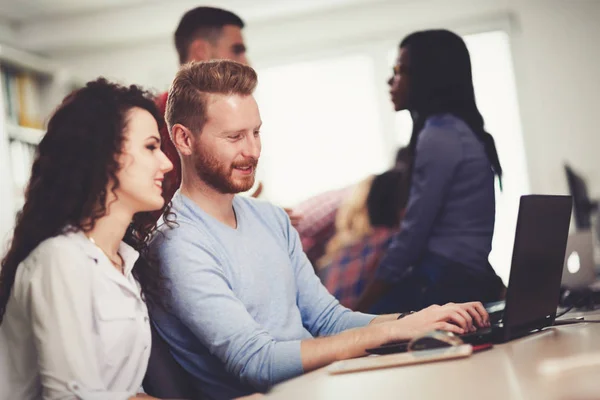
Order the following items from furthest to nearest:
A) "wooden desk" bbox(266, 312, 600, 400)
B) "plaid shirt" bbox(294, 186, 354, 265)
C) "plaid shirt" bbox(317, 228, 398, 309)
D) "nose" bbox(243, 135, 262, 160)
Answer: "plaid shirt" bbox(294, 186, 354, 265) → "plaid shirt" bbox(317, 228, 398, 309) → "nose" bbox(243, 135, 262, 160) → "wooden desk" bbox(266, 312, 600, 400)

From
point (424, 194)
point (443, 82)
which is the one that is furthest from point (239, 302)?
point (443, 82)

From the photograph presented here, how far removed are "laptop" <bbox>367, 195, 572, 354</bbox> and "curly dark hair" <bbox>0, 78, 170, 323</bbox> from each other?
1.92 feet

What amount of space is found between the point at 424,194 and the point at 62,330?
1.51 meters

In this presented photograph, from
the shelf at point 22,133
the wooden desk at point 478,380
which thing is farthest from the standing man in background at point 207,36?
the shelf at point 22,133

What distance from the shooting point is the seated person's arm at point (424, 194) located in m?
2.42

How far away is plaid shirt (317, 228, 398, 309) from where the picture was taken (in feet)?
10.2

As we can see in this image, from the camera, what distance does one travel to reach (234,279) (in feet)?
5.21

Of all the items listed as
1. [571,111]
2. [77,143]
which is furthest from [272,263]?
[571,111]

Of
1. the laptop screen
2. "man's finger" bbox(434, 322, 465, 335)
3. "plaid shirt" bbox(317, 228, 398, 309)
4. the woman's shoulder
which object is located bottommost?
"plaid shirt" bbox(317, 228, 398, 309)

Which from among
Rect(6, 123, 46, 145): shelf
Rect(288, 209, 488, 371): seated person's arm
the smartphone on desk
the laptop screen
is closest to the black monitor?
the laptop screen

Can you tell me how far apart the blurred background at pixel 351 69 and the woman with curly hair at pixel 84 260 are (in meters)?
3.92

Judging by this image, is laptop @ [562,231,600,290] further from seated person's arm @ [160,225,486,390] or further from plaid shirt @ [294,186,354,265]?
plaid shirt @ [294,186,354,265]

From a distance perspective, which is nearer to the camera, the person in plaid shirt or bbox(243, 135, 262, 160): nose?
bbox(243, 135, 262, 160): nose

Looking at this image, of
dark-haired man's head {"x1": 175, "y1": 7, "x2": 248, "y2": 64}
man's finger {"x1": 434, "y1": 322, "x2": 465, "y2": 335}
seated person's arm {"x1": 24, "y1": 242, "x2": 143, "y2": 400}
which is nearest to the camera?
seated person's arm {"x1": 24, "y1": 242, "x2": 143, "y2": 400}
